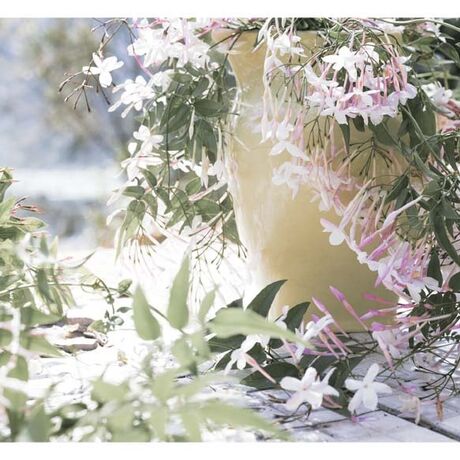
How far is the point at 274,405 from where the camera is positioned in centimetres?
60

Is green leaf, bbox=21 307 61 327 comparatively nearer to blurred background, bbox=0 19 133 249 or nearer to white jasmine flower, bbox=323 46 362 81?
white jasmine flower, bbox=323 46 362 81

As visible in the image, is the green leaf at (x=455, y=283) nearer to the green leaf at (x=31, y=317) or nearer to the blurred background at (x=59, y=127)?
the green leaf at (x=31, y=317)

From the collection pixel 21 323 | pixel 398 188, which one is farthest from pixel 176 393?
pixel 398 188

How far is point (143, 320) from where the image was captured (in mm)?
353

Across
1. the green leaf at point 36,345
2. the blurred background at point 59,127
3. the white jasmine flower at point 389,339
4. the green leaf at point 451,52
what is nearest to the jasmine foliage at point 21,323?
the green leaf at point 36,345

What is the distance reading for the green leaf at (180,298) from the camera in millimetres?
348

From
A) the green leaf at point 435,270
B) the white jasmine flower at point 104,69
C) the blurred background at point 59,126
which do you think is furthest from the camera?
the blurred background at point 59,126

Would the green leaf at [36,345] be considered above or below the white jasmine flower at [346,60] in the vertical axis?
below

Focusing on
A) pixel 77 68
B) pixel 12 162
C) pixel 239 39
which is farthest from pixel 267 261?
pixel 12 162

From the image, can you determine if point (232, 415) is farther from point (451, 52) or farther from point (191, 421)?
point (451, 52)

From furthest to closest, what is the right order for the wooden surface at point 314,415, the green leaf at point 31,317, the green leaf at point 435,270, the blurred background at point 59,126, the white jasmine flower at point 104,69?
the blurred background at point 59,126 → the white jasmine flower at point 104,69 → the green leaf at point 435,270 → the wooden surface at point 314,415 → the green leaf at point 31,317

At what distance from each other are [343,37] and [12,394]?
45cm

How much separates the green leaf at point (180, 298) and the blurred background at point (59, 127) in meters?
2.48
